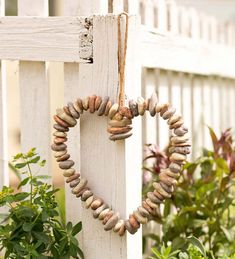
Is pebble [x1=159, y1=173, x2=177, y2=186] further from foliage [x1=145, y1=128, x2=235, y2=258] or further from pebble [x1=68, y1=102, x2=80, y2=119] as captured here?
foliage [x1=145, y1=128, x2=235, y2=258]

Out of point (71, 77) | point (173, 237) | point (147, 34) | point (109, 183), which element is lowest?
point (173, 237)

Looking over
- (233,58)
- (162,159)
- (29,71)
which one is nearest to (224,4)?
(233,58)

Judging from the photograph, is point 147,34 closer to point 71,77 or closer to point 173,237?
point 71,77

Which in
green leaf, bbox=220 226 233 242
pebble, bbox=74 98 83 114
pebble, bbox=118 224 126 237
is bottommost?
green leaf, bbox=220 226 233 242

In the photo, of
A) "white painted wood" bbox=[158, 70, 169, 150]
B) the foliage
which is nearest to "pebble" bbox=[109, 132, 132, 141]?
the foliage

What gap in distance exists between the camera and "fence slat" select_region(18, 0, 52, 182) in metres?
2.97

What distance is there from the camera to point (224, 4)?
8836 millimetres

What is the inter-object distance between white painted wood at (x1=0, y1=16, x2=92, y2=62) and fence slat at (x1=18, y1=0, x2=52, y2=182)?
0.06 metres

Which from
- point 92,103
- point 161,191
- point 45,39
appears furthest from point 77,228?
→ point 45,39

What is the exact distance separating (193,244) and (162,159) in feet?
2.40

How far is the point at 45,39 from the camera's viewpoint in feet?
9.45

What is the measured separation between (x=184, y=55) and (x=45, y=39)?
1335 mm

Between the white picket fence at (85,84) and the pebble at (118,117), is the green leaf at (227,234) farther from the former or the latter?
the pebble at (118,117)

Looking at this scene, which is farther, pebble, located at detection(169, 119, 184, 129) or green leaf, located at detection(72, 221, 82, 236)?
green leaf, located at detection(72, 221, 82, 236)
